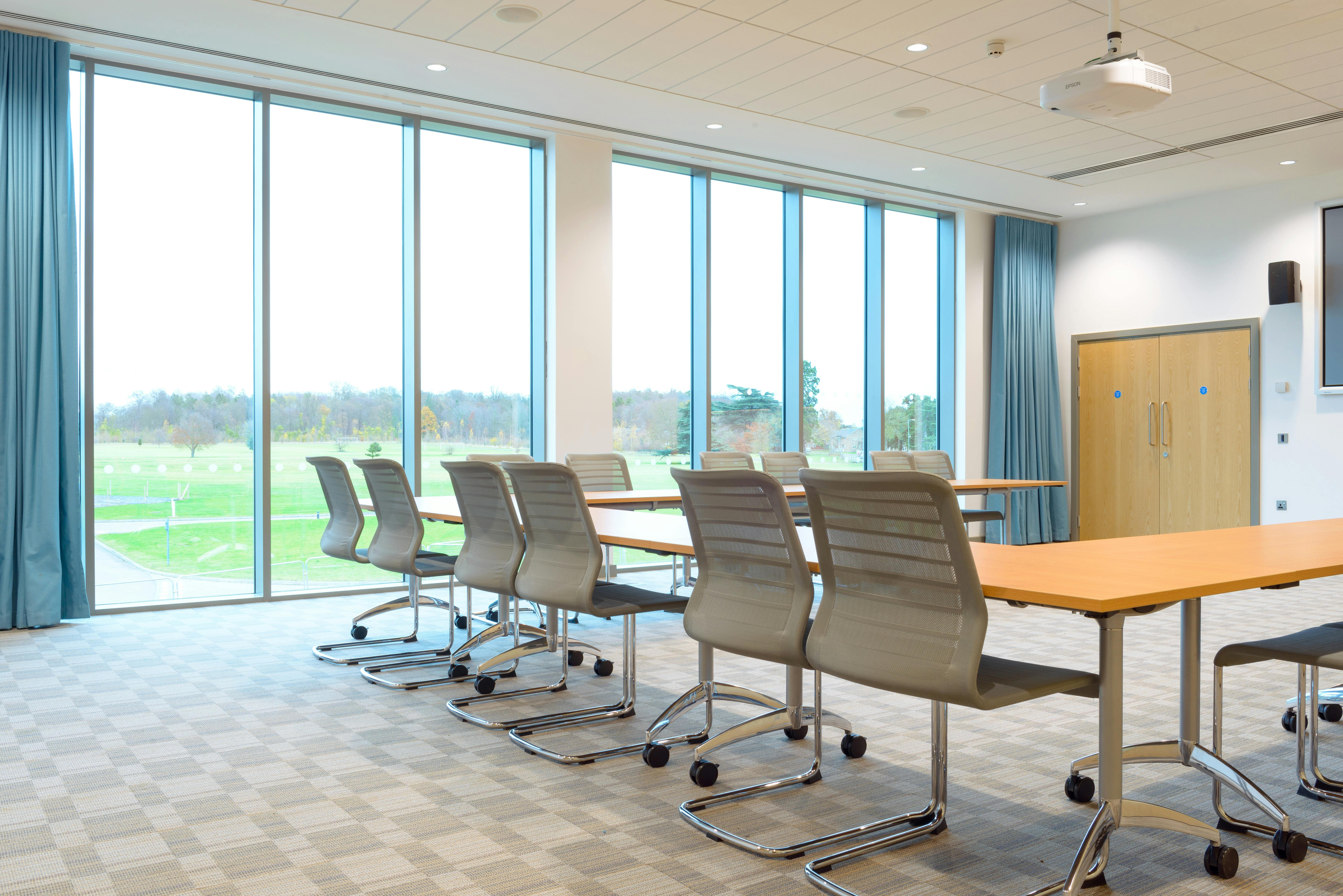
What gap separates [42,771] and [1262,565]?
3518mm

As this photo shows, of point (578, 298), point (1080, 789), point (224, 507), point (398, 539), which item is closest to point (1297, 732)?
point (1080, 789)

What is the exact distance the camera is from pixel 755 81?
6.41 metres

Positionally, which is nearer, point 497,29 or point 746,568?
point 746,568

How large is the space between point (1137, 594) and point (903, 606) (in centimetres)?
49

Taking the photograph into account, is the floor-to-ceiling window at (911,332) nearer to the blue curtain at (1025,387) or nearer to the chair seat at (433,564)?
the blue curtain at (1025,387)

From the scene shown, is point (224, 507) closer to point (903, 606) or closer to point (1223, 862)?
point (903, 606)

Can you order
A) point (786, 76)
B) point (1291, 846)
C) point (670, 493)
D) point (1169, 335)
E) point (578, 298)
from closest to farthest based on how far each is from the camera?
point (1291, 846)
point (670, 493)
point (786, 76)
point (578, 298)
point (1169, 335)

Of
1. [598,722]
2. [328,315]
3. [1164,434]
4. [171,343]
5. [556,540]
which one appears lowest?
[598,722]

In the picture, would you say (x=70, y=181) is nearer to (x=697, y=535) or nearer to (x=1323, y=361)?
(x=697, y=535)

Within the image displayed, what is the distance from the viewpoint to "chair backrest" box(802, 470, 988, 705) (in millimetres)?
2104

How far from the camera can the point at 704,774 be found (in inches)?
117

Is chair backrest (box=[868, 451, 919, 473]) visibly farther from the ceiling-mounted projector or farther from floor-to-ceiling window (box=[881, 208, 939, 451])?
the ceiling-mounted projector

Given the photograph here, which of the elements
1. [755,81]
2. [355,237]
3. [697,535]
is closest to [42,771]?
[697,535]

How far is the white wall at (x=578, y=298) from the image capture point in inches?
301
